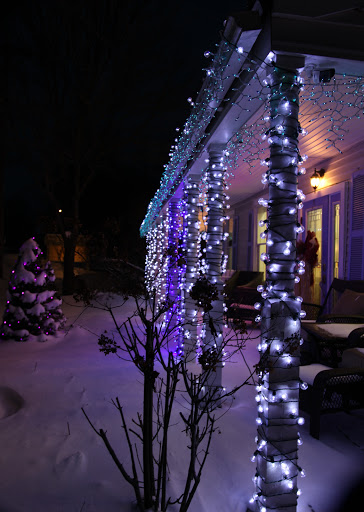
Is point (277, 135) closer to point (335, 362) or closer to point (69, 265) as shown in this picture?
point (335, 362)

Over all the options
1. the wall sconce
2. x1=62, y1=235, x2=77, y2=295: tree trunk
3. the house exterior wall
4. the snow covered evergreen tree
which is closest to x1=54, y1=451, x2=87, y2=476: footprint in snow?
the snow covered evergreen tree

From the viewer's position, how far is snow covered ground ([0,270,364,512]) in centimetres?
208

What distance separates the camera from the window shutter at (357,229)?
5781mm

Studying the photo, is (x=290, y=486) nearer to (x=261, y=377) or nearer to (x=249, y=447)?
(x=261, y=377)

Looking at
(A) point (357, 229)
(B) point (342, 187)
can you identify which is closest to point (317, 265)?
(A) point (357, 229)

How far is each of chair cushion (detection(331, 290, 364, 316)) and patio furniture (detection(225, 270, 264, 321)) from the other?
2008mm

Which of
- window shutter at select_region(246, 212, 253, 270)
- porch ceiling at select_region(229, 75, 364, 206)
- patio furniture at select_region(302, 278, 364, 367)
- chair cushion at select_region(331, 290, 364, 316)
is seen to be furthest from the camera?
window shutter at select_region(246, 212, 253, 270)

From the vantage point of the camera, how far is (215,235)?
11.8 feet

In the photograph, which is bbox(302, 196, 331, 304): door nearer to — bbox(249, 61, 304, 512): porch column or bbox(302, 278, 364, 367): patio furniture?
bbox(302, 278, 364, 367): patio furniture

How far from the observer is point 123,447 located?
260 cm

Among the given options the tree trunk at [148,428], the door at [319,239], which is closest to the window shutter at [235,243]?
the door at [319,239]

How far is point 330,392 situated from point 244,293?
5.26 meters

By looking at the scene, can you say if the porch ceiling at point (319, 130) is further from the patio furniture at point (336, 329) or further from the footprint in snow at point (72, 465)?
the footprint in snow at point (72, 465)

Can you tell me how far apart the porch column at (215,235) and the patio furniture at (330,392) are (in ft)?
2.85
